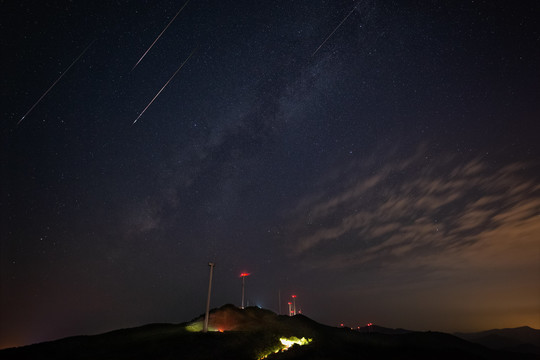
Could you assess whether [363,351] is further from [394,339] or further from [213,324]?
[213,324]

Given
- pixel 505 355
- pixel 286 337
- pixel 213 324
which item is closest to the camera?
pixel 286 337

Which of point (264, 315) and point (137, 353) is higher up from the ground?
point (264, 315)

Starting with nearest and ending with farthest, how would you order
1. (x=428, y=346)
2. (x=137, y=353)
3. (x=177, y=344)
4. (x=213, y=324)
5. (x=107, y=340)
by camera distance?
(x=137, y=353) < (x=177, y=344) < (x=107, y=340) < (x=213, y=324) < (x=428, y=346)

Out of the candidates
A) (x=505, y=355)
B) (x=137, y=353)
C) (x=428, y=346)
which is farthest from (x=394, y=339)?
(x=137, y=353)

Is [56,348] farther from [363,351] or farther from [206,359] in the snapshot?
[363,351]

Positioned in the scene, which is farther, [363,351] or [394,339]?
[394,339]

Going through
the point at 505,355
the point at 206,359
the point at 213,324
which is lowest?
the point at 505,355

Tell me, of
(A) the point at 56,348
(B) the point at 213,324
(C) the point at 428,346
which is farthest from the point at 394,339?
(A) the point at 56,348
